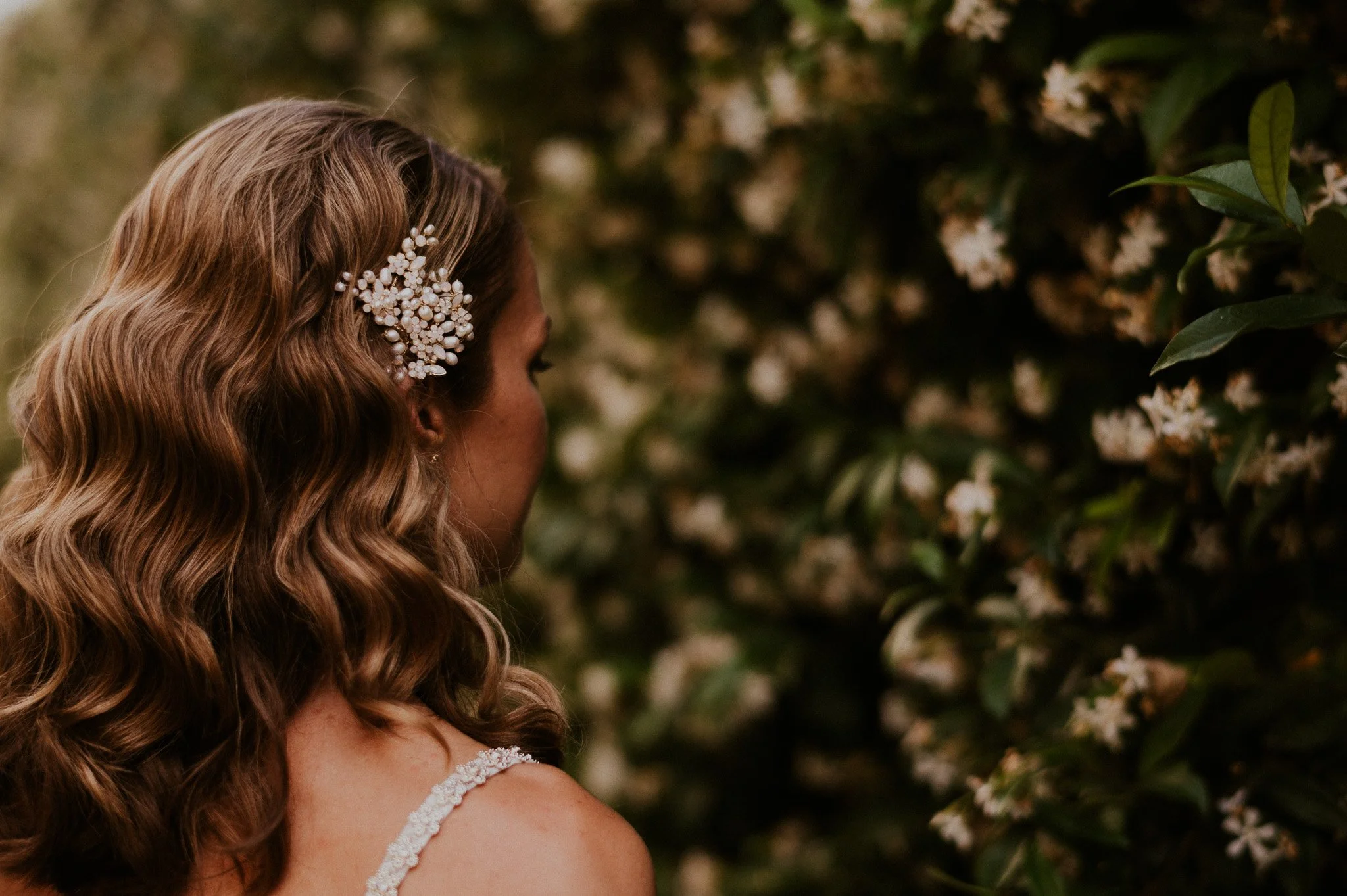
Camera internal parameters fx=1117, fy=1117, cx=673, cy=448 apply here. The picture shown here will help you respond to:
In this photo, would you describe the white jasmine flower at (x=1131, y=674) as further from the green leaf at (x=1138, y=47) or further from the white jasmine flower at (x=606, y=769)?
the white jasmine flower at (x=606, y=769)

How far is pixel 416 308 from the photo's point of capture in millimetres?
1203

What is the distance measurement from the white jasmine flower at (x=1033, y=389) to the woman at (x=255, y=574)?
0.90m

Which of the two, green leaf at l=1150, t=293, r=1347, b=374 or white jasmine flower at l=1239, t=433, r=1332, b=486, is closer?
green leaf at l=1150, t=293, r=1347, b=374

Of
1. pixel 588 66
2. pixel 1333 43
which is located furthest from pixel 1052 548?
pixel 588 66

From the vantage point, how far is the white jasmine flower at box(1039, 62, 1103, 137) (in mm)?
1405

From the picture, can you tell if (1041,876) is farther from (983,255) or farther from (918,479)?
(983,255)

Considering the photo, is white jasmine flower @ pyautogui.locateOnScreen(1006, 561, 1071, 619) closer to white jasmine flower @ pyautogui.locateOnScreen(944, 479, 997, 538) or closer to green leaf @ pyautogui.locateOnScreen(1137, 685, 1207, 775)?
white jasmine flower @ pyautogui.locateOnScreen(944, 479, 997, 538)

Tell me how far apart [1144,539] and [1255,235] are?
58 cm

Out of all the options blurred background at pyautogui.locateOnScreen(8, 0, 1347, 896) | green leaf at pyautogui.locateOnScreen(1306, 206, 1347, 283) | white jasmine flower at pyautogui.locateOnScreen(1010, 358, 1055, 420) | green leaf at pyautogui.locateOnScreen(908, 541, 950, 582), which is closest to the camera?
green leaf at pyautogui.locateOnScreen(1306, 206, 1347, 283)

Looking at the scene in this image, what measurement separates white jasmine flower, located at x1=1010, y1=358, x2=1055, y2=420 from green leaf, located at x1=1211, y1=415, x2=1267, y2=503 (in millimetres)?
461

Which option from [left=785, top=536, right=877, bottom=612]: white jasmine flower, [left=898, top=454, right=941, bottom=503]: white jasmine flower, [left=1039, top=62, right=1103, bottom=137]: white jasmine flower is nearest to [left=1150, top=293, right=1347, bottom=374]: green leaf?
[left=1039, top=62, right=1103, bottom=137]: white jasmine flower

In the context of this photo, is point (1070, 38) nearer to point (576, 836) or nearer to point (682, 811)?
point (576, 836)

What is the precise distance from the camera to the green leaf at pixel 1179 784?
1193mm

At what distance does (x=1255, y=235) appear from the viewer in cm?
98
